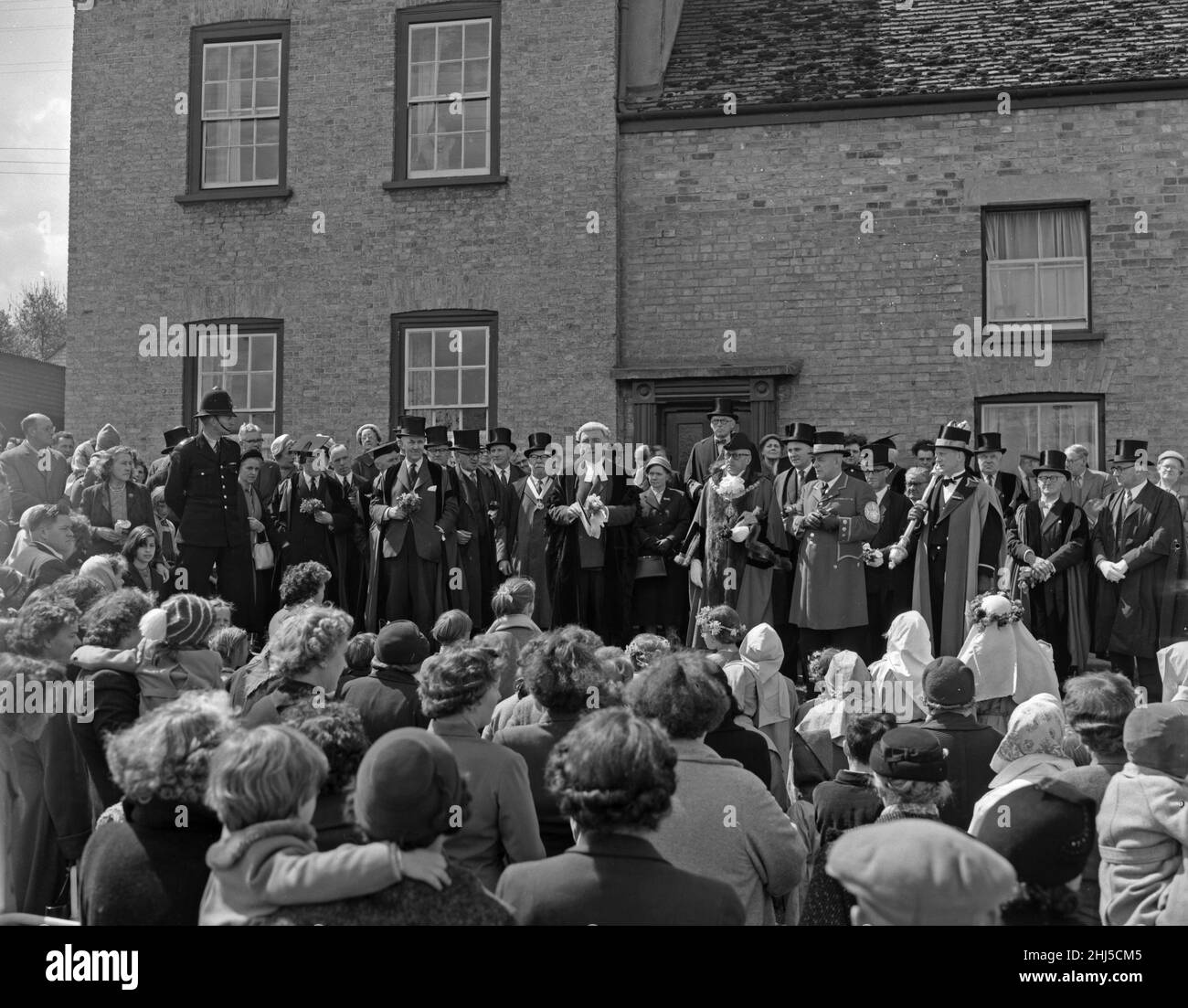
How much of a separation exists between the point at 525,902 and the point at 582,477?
8.56 metres

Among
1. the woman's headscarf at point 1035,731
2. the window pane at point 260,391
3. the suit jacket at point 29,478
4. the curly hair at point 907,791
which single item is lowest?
the curly hair at point 907,791

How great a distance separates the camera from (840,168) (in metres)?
15.4

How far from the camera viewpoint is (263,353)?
16.7 metres

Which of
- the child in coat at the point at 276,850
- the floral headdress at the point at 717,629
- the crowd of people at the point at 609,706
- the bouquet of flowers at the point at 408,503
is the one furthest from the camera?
the bouquet of flowers at the point at 408,503

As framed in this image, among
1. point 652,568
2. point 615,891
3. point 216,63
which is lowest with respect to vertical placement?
point 615,891

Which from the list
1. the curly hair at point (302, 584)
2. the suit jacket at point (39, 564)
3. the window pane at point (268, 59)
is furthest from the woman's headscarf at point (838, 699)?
the window pane at point (268, 59)

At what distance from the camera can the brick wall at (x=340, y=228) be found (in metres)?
15.9

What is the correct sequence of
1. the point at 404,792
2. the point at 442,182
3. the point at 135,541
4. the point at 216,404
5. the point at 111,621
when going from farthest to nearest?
the point at 442,182, the point at 216,404, the point at 135,541, the point at 111,621, the point at 404,792

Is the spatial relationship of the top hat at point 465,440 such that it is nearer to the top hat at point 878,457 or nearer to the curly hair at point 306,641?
the top hat at point 878,457

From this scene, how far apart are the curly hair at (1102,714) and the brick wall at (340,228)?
36.5 feet

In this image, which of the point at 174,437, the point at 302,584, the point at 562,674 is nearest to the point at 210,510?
the point at 174,437

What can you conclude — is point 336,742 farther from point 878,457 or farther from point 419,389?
point 419,389

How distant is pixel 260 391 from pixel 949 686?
41.3 ft

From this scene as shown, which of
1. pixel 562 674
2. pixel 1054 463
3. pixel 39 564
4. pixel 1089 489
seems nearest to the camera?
pixel 562 674
